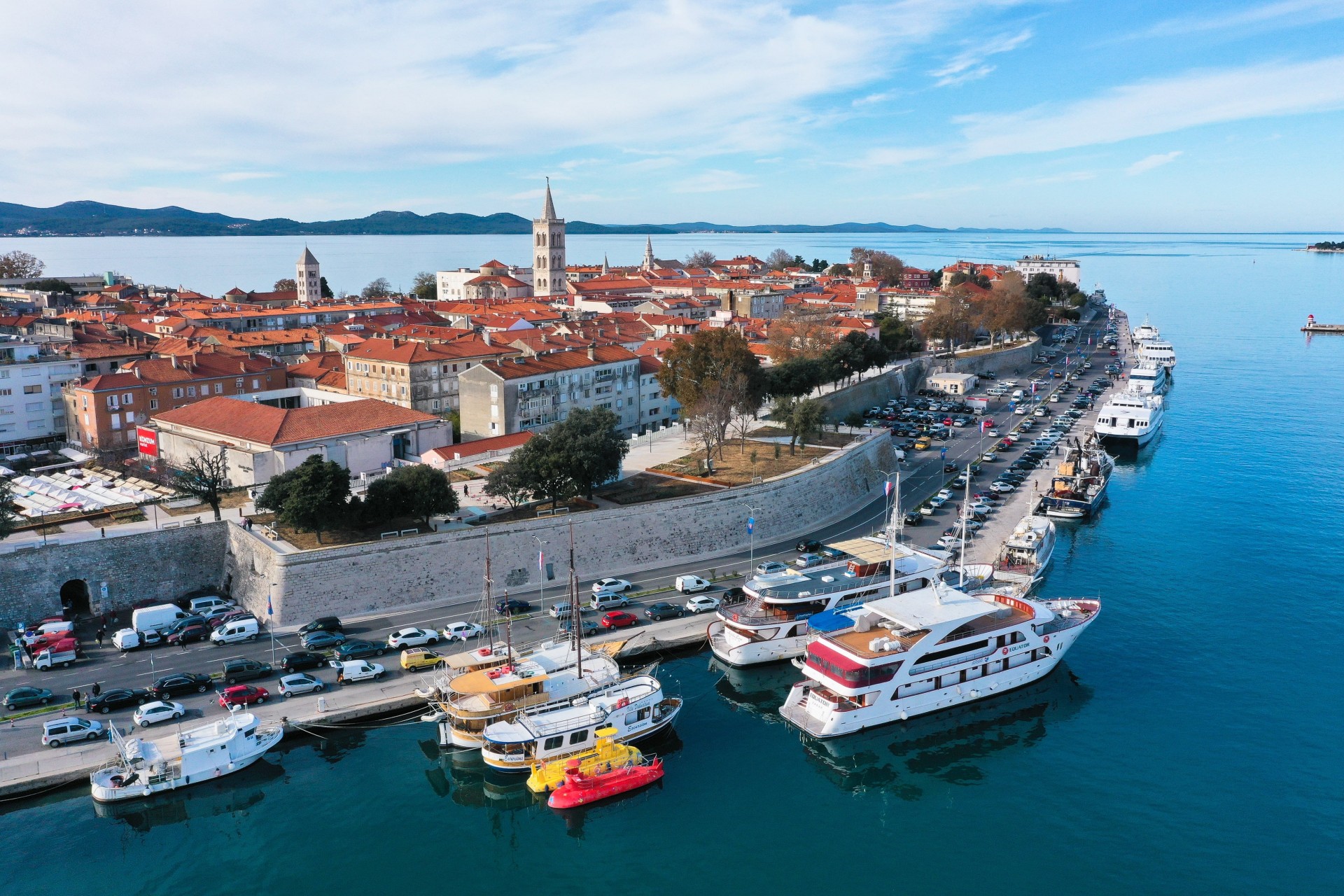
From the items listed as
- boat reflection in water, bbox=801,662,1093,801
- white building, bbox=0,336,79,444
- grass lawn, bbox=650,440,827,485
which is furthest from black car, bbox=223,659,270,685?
white building, bbox=0,336,79,444

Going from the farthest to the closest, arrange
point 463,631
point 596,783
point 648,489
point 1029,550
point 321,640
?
point 648,489
point 1029,550
point 463,631
point 321,640
point 596,783

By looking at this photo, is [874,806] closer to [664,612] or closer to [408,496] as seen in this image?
[664,612]

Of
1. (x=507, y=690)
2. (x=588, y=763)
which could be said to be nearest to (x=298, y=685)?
(x=507, y=690)

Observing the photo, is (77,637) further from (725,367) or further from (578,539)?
(725,367)

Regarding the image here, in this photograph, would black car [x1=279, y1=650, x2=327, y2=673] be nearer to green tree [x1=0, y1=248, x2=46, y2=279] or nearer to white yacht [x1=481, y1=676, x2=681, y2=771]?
white yacht [x1=481, y1=676, x2=681, y2=771]

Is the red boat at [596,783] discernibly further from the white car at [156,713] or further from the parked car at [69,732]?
the parked car at [69,732]
